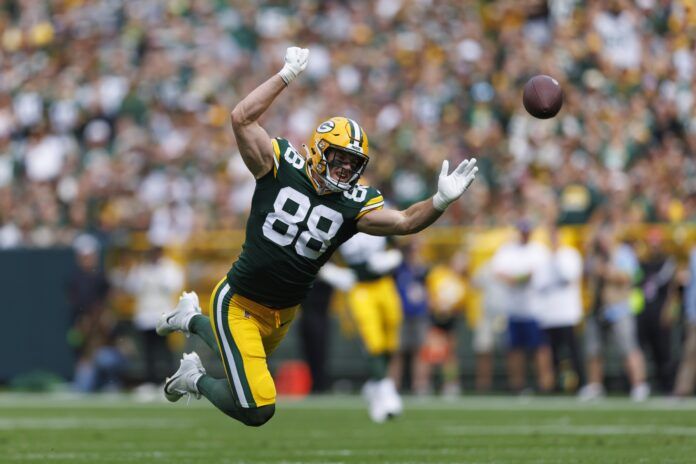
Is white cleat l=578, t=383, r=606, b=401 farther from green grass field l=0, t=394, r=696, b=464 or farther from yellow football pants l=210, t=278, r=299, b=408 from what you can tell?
yellow football pants l=210, t=278, r=299, b=408

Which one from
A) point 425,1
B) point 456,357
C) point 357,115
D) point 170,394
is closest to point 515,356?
point 456,357

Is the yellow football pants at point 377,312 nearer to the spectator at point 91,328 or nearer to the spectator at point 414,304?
the spectator at point 414,304

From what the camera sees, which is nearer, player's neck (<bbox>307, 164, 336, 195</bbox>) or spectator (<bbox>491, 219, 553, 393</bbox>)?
player's neck (<bbox>307, 164, 336, 195</bbox>)

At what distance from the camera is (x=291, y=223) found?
6.59 meters

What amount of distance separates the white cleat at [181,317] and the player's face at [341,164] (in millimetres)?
1261

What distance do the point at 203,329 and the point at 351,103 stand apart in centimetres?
825

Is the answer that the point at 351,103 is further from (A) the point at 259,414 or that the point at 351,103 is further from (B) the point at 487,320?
(A) the point at 259,414

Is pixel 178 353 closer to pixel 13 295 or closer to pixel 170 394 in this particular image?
pixel 13 295

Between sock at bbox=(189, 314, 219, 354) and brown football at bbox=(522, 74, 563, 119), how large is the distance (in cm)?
198

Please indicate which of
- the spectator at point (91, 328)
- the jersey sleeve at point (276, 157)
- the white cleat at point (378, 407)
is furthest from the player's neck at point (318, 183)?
the spectator at point (91, 328)

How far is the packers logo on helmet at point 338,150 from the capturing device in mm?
6555

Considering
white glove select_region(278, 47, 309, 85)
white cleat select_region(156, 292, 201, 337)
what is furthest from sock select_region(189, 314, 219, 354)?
white glove select_region(278, 47, 309, 85)

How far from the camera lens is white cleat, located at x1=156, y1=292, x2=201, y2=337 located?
7277 mm

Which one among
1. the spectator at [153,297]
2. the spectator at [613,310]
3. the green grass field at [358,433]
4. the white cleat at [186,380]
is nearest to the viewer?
the white cleat at [186,380]
